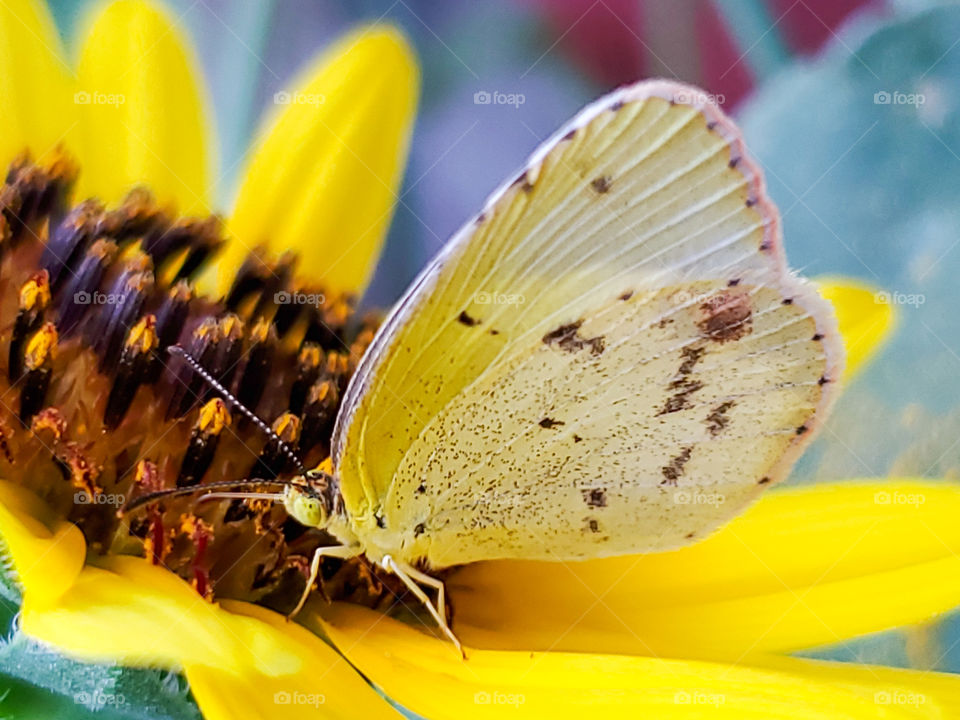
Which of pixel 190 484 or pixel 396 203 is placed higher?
pixel 396 203

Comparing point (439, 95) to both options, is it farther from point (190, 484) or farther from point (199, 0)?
point (190, 484)

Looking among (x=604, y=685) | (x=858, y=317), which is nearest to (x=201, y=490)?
(x=604, y=685)

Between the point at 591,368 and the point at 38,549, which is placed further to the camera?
the point at 591,368

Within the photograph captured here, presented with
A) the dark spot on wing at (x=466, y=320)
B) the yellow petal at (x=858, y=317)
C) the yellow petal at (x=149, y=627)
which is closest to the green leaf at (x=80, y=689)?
the yellow petal at (x=149, y=627)

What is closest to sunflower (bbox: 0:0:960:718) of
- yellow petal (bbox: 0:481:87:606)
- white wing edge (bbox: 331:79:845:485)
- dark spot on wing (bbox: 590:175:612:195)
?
yellow petal (bbox: 0:481:87:606)

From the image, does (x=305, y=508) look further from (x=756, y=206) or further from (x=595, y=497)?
(x=756, y=206)

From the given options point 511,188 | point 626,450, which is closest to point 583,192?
point 511,188
